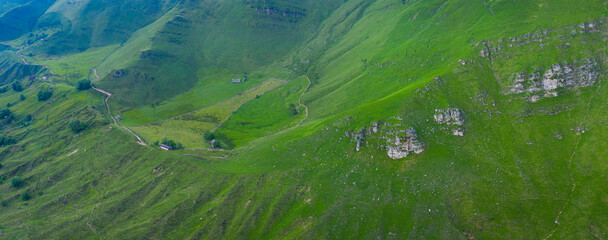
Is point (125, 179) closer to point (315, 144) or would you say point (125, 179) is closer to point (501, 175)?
point (315, 144)

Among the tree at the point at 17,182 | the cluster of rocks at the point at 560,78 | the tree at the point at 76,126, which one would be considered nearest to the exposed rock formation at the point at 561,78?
the cluster of rocks at the point at 560,78

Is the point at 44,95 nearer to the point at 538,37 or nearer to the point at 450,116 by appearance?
the point at 450,116

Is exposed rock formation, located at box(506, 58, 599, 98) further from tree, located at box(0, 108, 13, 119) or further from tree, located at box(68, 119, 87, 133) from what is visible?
tree, located at box(0, 108, 13, 119)

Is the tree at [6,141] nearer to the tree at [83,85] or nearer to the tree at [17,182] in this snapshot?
the tree at [17,182]

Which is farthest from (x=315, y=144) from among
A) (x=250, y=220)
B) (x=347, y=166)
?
(x=250, y=220)

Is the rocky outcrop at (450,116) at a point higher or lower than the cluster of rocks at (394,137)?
higher

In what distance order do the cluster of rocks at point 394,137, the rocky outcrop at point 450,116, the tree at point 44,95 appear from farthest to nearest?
the tree at point 44,95
the rocky outcrop at point 450,116
the cluster of rocks at point 394,137

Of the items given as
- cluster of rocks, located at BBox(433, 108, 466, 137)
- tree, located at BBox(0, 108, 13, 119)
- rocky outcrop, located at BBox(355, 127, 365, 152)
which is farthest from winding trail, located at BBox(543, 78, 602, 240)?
tree, located at BBox(0, 108, 13, 119)
